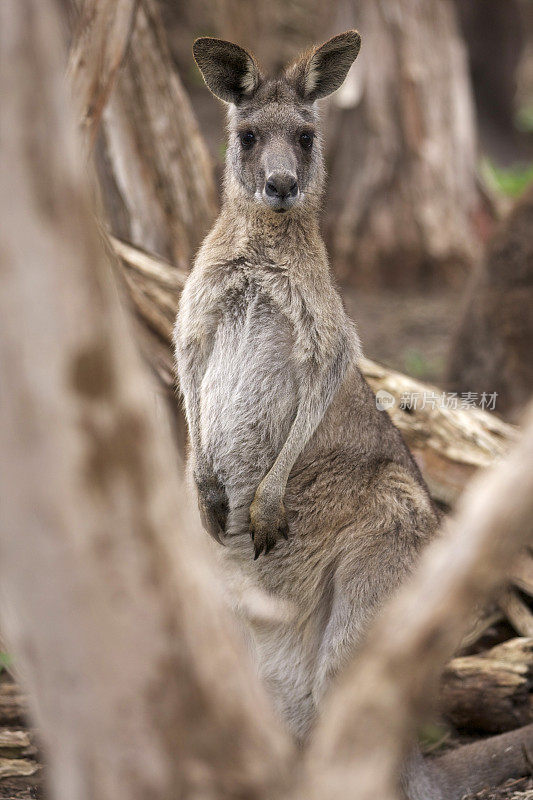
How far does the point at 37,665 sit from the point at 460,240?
8.39 meters

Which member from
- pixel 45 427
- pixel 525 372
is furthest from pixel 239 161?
pixel 525 372

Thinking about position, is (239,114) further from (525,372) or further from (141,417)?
(525,372)

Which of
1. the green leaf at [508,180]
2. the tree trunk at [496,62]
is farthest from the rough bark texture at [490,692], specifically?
the tree trunk at [496,62]

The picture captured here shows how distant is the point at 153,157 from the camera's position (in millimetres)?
4801

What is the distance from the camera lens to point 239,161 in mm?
3385

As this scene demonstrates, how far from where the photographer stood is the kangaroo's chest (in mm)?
3273

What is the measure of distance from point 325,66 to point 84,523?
230cm

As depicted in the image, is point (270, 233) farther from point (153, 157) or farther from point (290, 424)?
point (153, 157)

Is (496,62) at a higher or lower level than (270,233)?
higher

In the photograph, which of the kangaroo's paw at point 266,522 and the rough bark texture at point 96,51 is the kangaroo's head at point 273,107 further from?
the kangaroo's paw at point 266,522

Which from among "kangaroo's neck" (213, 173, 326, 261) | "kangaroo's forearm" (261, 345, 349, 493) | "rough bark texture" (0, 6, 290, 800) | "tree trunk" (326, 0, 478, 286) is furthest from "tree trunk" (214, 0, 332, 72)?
"rough bark texture" (0, 6, 290, 800)

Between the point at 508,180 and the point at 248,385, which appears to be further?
the point at 508,180

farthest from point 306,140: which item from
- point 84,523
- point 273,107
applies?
point 84,523

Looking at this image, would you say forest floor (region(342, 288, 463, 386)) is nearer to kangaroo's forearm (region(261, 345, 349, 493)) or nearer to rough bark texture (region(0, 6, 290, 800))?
kangaroo's forearm (region(261, 345, 349, 493))
